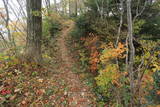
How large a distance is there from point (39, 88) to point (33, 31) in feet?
7.08

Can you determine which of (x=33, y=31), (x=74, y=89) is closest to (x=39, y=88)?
(x=74, y=89)

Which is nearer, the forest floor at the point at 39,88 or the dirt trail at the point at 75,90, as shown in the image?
the forest floor at the point at 39,88

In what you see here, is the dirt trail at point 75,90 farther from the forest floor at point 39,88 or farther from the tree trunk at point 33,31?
the tree trunk at point 33,31

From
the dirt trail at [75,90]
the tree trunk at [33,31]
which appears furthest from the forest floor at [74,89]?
the tree trunk at [33,31]

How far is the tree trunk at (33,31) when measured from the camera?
344 centimetres

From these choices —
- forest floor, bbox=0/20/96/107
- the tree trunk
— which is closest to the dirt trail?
forest floor, bbox=0/20/96/107

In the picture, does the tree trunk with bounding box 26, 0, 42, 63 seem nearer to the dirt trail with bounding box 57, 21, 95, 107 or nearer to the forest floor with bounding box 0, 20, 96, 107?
the forest floor with bounding box 0, 20, 96, 107

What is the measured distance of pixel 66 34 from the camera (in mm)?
8625

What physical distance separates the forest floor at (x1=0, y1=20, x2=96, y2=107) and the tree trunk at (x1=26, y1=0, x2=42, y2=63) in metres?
0.41

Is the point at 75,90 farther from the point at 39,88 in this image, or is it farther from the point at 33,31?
the point at 33,31

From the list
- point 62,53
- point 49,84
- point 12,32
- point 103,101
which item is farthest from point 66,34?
point 103,101

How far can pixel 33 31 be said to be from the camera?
358 centimetres

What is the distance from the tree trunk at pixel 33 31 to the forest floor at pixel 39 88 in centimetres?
41

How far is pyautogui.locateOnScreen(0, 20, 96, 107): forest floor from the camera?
254 cm
